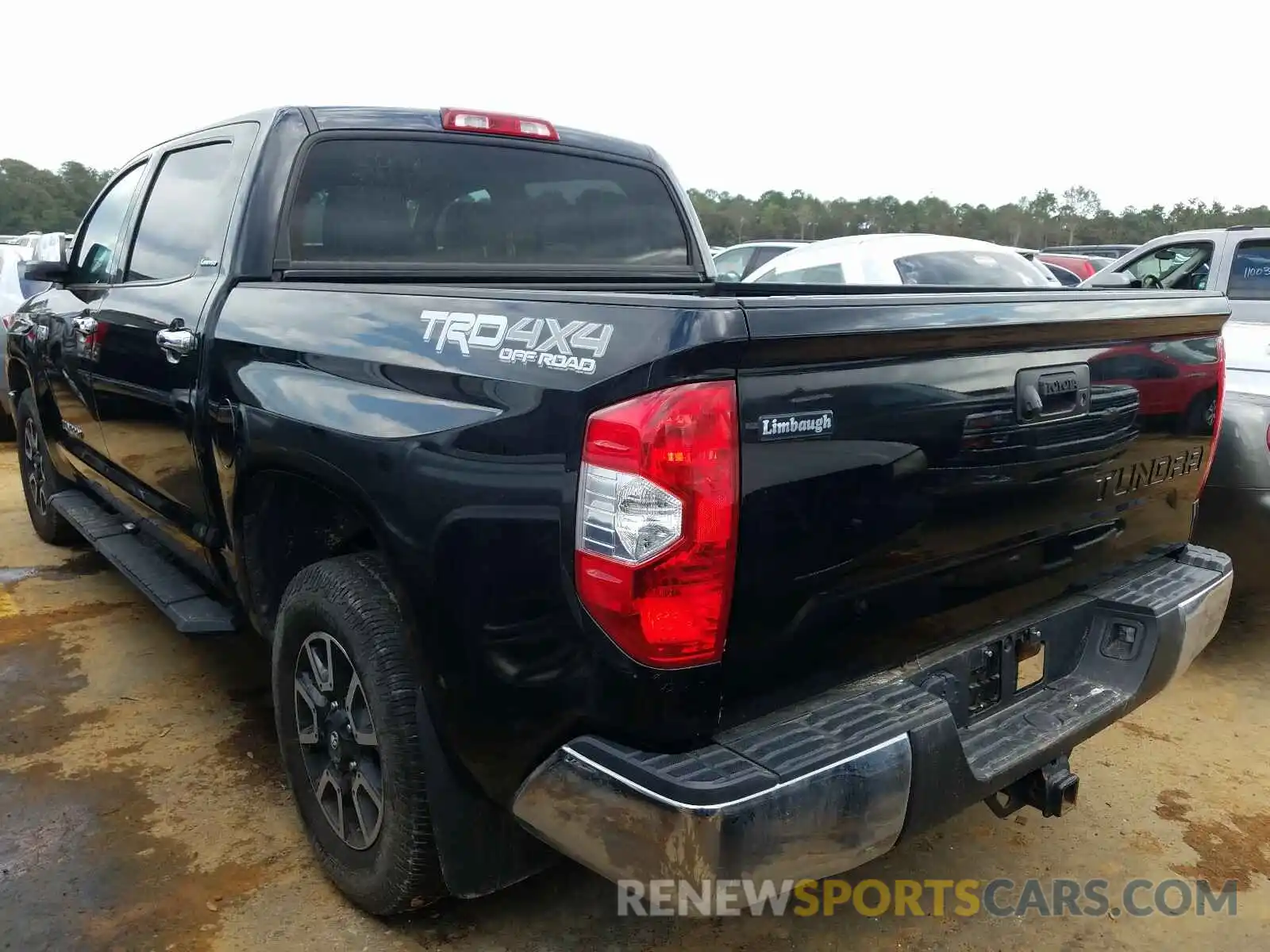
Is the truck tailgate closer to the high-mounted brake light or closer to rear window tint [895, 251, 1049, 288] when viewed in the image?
the high-mounted brake light

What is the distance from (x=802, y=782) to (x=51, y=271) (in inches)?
159

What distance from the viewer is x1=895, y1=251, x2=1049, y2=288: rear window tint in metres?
7.14

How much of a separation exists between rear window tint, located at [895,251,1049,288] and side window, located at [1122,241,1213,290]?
791 mm

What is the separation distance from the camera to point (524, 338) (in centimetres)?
184

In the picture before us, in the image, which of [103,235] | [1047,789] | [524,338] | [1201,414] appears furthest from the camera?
[103,235]

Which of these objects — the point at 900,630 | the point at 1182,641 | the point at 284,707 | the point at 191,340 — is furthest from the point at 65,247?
the point at 1182,641

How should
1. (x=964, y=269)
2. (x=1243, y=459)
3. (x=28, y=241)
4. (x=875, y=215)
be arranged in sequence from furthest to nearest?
1. (x=875, y=215)
2. (x=28, y=241)
3. (x=964, y=269)
4. (x=1243, y=459)

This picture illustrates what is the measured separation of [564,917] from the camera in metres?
2.44

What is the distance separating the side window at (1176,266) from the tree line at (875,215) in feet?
70.3

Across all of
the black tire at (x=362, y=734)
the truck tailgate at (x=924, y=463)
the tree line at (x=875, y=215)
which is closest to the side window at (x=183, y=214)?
the black tire at (x=362, y=734)

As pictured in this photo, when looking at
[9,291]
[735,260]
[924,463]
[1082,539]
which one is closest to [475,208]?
[924,463]

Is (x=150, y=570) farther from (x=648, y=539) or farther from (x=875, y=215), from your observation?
(x=875, y=215)

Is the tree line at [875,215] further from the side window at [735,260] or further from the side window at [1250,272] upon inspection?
the side window at [1250,272]

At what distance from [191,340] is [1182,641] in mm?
2771
